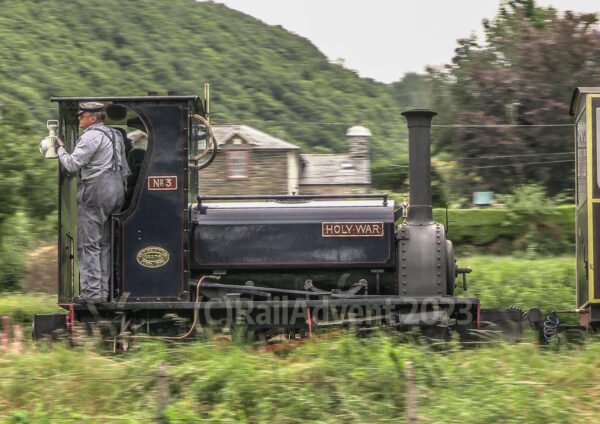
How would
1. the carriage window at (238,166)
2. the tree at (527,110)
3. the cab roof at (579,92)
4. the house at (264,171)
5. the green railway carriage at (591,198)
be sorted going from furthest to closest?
1. the carriage window at (238,166)
2. the house at (264,171)
3. the tree at (527,110)
4. the cab roof at (579,92)
5. the green railway carriage at (591,198)

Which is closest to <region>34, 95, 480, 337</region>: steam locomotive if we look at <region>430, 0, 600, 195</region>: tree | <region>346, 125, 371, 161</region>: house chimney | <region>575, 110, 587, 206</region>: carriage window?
<region>575, 110, 587, 206</region>: carriage window

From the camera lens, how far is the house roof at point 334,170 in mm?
42656

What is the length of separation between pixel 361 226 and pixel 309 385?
2779 millimetres

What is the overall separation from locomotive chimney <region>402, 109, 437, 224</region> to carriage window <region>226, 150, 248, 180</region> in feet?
102

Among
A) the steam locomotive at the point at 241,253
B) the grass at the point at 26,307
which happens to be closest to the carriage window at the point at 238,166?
the grass at the point at 26,307

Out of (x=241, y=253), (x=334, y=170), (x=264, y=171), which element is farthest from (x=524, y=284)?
(x=334, y=170)

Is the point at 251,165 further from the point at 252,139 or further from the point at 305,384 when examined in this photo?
the point at 305,384

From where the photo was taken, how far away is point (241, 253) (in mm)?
10531

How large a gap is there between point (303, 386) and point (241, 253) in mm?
2699

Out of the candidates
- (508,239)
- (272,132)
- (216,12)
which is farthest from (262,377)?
(216,12)

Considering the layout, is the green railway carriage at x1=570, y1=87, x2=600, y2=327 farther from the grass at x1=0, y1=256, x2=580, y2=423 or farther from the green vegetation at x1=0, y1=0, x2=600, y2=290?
the green vegetation at x1=0, y1=0, x2=600, y2=290

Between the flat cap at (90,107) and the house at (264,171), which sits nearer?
the flat cap at (90,107)

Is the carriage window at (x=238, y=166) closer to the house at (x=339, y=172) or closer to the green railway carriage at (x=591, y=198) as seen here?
the house at (x=339, y=172)

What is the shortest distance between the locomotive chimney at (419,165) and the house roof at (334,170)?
31185 millimetres
